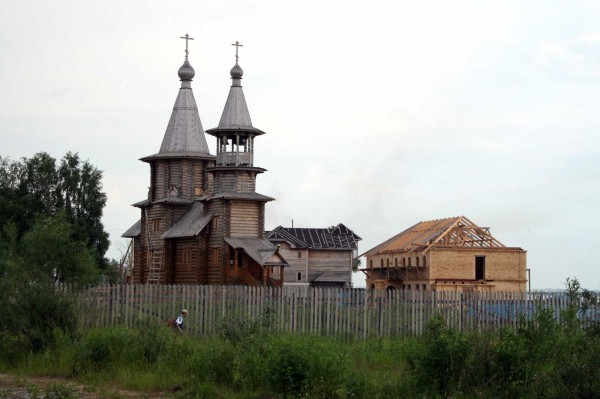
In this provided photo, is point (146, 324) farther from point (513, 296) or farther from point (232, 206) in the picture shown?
point (232, 206)

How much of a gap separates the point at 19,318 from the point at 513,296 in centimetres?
1428

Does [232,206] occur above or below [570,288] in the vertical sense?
above

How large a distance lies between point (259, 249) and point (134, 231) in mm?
13647

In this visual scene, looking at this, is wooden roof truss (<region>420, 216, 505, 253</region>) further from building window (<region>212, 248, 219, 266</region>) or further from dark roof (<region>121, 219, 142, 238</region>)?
dark roof (<region>121, 219, 142, 238</region>)

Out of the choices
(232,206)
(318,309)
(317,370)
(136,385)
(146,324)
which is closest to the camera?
(317,370)

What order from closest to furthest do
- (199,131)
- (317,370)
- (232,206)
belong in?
1. (317,370)
2. (232,206)
3. (199,131)

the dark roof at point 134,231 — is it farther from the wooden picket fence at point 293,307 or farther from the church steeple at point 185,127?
the wooden picket fence at point 293,307

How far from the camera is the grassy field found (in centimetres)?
1641

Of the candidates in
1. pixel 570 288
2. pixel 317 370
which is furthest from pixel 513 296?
pixel 317 370

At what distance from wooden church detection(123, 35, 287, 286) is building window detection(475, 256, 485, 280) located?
11.9 m

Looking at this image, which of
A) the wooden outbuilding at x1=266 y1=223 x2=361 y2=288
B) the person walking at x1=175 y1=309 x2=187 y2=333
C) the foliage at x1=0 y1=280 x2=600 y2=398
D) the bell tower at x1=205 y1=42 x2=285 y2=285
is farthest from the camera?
the wooden outbuilding at x1=266 y1=223 x2=361 y2=288

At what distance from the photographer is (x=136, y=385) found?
18734 millimetres

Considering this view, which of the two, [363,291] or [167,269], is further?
[167,269]

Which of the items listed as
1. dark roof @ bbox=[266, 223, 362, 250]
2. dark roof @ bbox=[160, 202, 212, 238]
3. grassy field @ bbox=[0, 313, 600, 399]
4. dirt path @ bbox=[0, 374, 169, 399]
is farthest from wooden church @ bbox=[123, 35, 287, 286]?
dirt path @ bbox=[0, 374, 169, 399]
